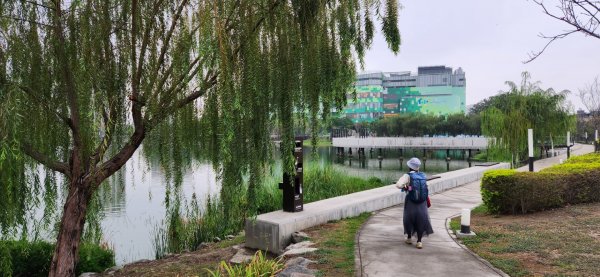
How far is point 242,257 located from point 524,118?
972 inches

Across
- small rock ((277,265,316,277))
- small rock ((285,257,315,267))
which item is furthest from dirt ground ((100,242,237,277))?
small rock ((277,265,316,277))

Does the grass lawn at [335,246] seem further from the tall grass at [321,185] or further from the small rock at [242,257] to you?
the tall grass at [321,185]

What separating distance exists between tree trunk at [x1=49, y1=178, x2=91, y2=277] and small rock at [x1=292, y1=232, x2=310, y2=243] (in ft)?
10.5

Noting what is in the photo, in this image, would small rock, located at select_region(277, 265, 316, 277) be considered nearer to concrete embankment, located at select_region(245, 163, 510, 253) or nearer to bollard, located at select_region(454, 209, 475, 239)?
concrete embankment, located at select_region(245, 163, 510, 253)

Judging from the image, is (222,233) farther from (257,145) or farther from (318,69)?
(318,69)

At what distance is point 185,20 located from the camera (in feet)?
19.6

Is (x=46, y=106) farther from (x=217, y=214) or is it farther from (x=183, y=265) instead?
(x=217, y=214)

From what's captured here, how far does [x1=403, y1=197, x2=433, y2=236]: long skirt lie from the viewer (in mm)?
6270

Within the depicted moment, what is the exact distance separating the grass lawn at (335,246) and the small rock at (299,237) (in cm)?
11

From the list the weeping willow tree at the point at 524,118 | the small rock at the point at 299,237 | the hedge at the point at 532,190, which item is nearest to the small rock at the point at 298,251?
the small rock at the point at 299,237

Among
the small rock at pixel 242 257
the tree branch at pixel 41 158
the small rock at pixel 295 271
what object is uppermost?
the tree branch at pixel 41 158

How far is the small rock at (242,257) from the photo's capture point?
6.72 m

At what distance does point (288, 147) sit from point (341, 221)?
3248 mm

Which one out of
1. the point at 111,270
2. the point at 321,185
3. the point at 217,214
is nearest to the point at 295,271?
the point at 111,270
